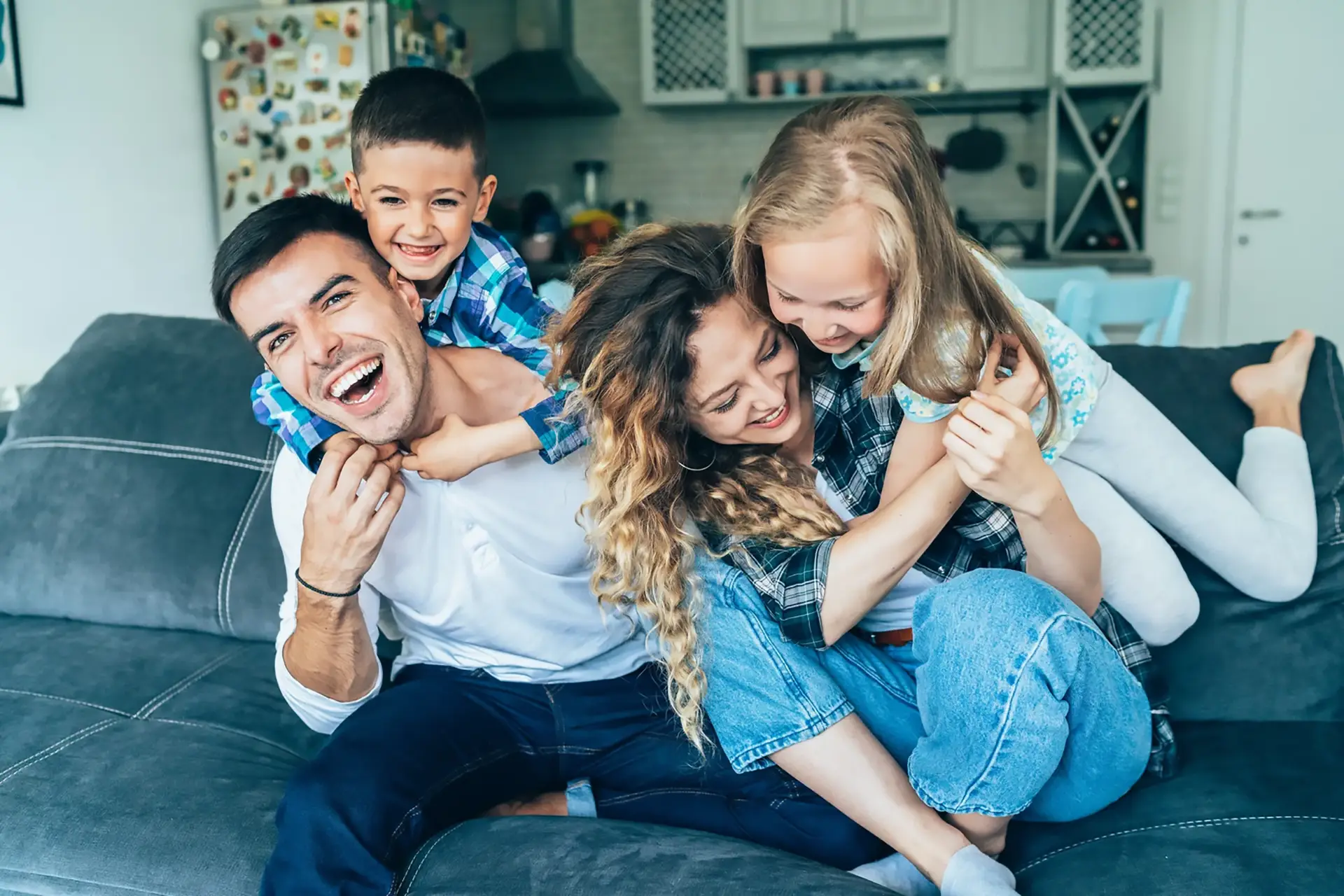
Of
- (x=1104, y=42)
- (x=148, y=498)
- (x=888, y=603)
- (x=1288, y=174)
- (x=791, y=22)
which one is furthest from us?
(x=791, y=22)

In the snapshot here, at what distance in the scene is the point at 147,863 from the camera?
126cm

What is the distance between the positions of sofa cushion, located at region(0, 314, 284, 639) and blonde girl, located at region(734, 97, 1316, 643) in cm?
104

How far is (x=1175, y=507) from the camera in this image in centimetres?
155

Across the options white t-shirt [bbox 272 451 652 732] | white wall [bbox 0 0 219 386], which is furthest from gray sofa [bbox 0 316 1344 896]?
white wall [bbox 0 0 219 386]

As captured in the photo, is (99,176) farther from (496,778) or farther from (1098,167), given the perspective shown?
(1098,167)

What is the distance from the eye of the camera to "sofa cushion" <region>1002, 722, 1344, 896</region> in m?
1.13

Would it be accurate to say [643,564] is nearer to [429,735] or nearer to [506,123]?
[429,735]

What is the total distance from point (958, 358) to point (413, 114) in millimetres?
882

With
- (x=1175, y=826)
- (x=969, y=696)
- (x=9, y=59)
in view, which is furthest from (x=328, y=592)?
(x=9, y=59)

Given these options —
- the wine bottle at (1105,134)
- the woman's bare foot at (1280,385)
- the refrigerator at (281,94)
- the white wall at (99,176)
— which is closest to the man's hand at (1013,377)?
the woman's bare foot at (1280,385)

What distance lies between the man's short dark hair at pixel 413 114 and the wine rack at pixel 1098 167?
384 cm

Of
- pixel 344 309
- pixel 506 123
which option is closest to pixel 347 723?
pixel 344 309

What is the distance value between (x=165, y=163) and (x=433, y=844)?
10.2ft

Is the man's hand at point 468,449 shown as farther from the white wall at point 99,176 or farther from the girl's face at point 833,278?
the white wall at point 99,176
